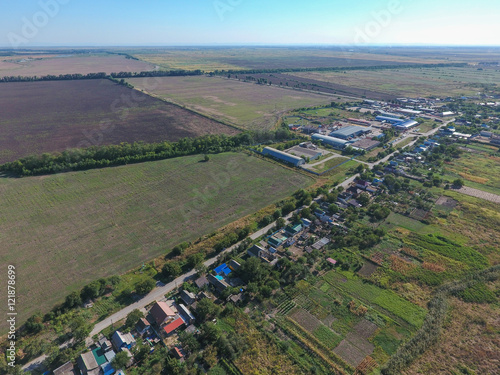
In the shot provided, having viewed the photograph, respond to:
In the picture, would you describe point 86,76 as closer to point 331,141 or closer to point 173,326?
point 331,141

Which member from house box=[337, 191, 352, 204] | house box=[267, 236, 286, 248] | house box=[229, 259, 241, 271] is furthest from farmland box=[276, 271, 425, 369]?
house box=[337, 191, 352, 204]

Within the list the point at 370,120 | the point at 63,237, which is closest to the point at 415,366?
the point at 63,237

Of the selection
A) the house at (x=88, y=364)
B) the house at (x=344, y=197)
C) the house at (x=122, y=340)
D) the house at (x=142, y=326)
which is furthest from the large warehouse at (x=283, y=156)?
the house at (x=88, y=364)

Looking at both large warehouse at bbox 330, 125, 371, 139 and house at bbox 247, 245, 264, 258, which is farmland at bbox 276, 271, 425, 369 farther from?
large warehouse at bbox 330, 125, 371, 139

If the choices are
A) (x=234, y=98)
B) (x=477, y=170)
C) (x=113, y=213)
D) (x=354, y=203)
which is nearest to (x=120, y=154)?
(x=113, y=213)

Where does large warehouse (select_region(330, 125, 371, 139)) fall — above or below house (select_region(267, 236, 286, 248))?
above

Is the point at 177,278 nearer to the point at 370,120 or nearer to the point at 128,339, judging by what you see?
the point at 128,339

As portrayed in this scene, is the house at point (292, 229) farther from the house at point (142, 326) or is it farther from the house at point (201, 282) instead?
the house at point (142, 326)

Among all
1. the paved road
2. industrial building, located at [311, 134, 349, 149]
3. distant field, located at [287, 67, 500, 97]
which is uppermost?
distant field, located at [287, 67, 500, 97]
